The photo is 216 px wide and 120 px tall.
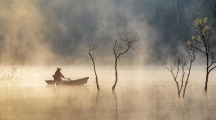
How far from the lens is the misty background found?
87500 millimetres

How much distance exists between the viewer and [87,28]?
102 m

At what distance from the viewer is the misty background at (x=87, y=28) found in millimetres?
87500

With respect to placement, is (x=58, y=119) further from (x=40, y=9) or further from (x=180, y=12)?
(x=40, y=9)

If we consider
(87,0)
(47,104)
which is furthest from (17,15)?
(47,104)

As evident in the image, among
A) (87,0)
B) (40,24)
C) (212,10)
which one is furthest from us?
(87,0)

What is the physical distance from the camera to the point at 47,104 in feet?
61.1

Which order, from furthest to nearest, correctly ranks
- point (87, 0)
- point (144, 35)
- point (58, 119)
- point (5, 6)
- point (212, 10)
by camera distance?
point (87, 0), point (144, 35), point (5, 6), point (212, 10), point (58, 119)

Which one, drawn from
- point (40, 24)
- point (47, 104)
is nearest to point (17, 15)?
point (40, 24)

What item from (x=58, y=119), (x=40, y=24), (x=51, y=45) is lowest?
(x=58, y=119)

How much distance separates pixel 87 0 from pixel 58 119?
9881cm

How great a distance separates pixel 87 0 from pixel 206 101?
93732 mm

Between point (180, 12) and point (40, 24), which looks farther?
point (40, 24)

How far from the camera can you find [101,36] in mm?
98875

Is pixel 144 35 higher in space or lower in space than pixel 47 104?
higher
